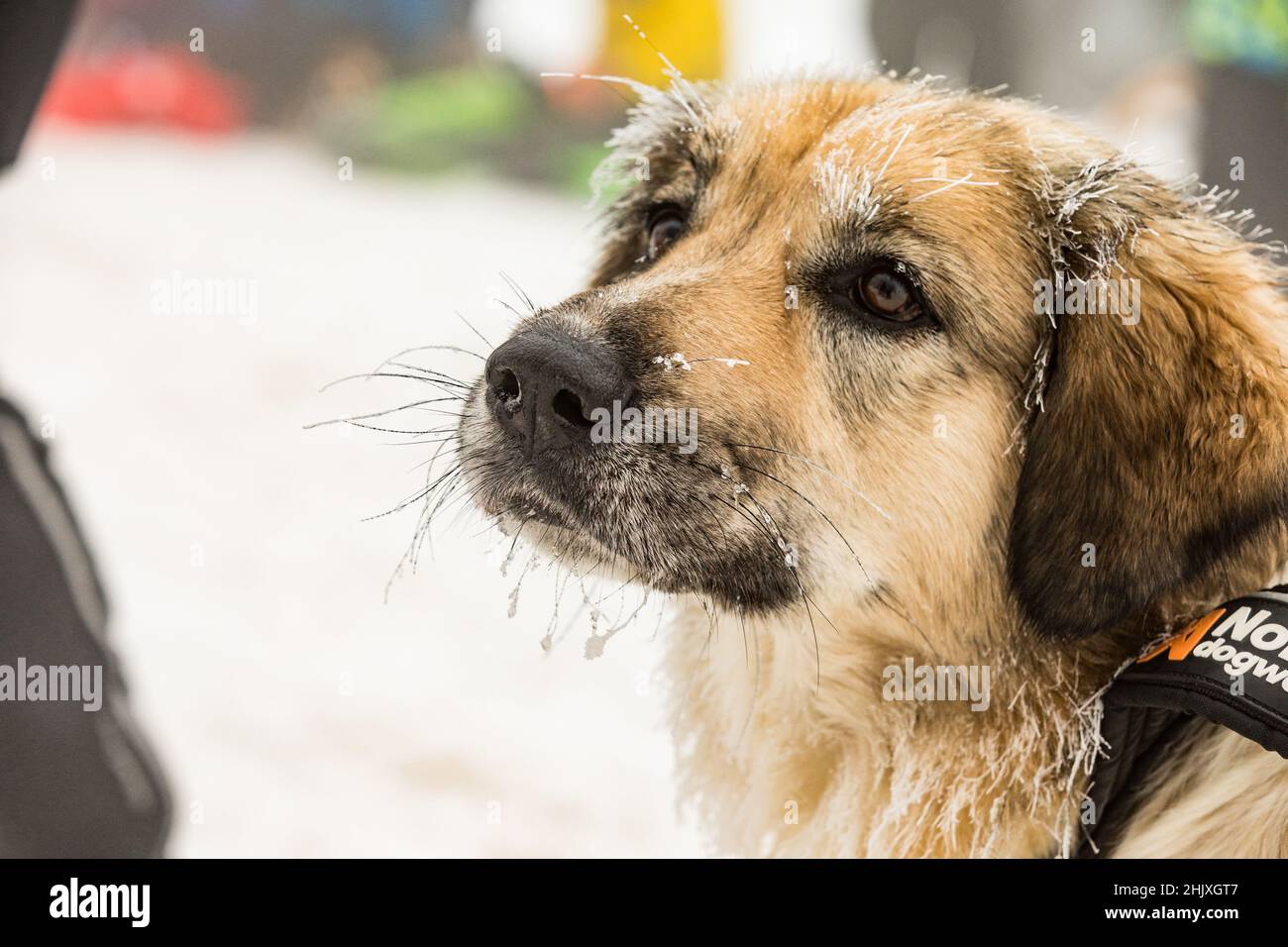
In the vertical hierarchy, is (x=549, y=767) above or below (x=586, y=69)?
below

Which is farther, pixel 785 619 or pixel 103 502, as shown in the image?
pixel 103 502

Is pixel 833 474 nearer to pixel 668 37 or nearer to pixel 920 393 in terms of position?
pixel 920 393

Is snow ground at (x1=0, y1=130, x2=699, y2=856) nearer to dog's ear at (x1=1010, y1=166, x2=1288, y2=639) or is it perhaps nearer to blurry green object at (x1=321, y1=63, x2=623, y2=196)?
blurry green object at (x1=321, y1=63, x2=623, y2=196)

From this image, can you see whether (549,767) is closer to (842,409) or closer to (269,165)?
(842,409)

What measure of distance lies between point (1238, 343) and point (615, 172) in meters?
1.48

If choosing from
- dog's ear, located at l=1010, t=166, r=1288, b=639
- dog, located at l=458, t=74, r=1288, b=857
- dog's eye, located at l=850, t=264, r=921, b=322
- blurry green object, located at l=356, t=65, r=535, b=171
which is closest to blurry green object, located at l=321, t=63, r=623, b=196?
blurry green object, located at l=356, t=65, r=535, b=171

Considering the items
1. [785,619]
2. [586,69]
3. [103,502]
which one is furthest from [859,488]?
[586,69]

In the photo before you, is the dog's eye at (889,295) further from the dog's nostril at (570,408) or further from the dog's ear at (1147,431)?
the dog's nostril at (570,408)

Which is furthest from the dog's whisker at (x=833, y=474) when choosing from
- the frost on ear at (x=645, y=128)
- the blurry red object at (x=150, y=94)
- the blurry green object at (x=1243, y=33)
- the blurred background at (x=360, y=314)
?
the blurry red object at (x=150, y=94)

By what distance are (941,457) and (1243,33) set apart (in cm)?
229

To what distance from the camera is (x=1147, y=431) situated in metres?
2.04
